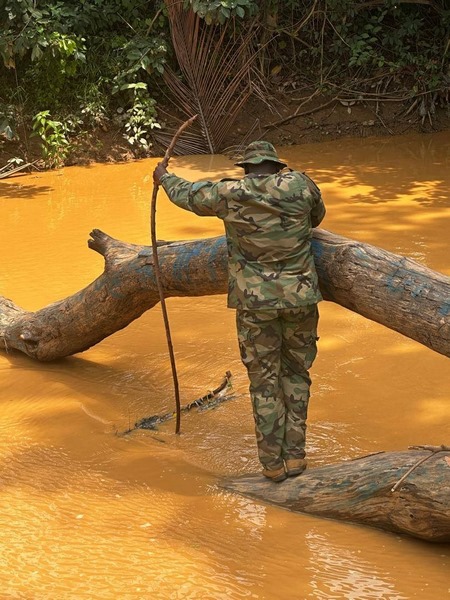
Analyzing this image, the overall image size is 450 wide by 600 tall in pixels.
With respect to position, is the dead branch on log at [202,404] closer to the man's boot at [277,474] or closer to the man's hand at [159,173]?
the man's boot at [277,474]

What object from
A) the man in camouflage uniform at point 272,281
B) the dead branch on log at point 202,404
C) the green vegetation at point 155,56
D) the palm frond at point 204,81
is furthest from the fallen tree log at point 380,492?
the palm frond at point 204,81

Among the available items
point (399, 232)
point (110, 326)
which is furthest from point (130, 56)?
point (110, 326)

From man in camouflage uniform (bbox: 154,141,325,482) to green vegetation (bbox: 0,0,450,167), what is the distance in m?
8.19

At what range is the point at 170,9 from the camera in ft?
42.9

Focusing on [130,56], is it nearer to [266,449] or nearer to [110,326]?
[110,326]

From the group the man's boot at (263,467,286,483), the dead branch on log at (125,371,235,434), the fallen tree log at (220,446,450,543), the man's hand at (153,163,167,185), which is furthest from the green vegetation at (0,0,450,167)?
the fallen tree log at (220,446,450,543)

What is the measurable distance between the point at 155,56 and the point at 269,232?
31.5 ft

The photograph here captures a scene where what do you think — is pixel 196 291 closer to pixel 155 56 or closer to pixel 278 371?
pixel 278 371

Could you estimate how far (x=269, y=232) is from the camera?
4.34 m

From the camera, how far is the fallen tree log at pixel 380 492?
12.8 feet

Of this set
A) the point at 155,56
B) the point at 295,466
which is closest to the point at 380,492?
the point at 295,466

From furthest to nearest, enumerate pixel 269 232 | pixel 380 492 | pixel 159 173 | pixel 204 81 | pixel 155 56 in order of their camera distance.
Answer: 1. pixel 204 81
2. pixel 155 56
3. pixel 159 173
4. pixel 269 232
5. pixel 380 492

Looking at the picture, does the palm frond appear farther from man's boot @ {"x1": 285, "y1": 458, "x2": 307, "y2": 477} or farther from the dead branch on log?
man's boot @ {"x1": 285, "y1": 458, "x2": 307, "y2": 477}

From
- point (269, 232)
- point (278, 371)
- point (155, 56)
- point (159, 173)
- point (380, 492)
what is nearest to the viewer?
point (380, 492)
